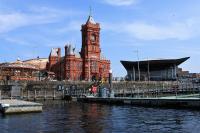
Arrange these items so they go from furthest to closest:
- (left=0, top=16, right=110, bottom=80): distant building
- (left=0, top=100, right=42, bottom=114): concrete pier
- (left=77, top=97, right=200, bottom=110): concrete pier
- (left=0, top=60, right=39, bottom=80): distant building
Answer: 1. (left=0, top=16, right=110, bottom=80): distant building
2. (left=0, top=60, right=39, bottom=80): distant building
3. (left=77, top=97, right=200, bottom=110): concrete pier
4. (left=0, top=100, right=42, bottom=114): concrete pier

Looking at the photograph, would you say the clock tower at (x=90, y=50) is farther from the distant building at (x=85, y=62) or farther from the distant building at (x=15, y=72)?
the distant building at (x=15, y=72)

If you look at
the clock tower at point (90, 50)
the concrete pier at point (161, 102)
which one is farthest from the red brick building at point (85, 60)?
the concrete pier at point (161, 102)

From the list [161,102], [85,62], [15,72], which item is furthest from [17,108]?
[85,62]

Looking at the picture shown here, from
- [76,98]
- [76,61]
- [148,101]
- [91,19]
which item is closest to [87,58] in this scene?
[76,61]

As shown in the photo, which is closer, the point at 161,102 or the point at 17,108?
the point at 17,108

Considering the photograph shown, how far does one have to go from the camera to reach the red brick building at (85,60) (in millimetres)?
173500

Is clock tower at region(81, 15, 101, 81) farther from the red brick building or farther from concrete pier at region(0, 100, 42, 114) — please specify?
concrete pier at region(0, 100, 42, 114)

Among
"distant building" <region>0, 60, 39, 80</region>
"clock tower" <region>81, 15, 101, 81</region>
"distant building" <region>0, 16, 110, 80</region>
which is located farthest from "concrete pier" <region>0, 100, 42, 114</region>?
"clock tower" <region>81, 15, 101, 81</region>

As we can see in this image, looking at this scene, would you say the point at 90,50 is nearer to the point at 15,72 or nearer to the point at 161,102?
the point at 15,72

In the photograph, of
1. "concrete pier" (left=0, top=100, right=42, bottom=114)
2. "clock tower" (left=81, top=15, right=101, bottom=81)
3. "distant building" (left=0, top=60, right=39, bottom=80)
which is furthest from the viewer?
"clock tower" (left=81, top=15, right=101, bottom=81)

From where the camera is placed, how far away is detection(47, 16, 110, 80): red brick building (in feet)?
569

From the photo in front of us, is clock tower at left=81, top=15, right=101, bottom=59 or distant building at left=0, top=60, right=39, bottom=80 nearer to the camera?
distant building at left=0, top=60, right=39, bottom=80

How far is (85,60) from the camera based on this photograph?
584 ft

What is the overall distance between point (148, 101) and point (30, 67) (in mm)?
81092
